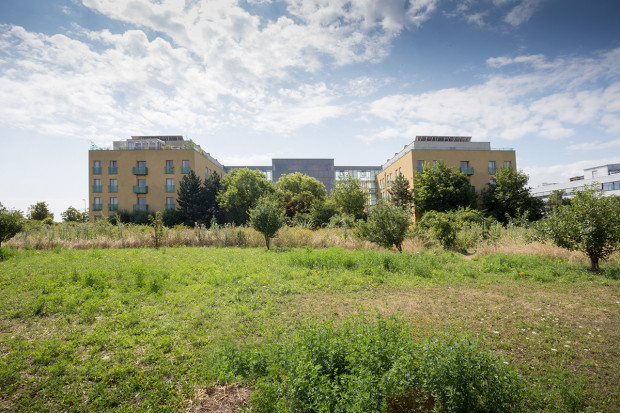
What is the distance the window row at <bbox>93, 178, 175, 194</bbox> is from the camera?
151 feet

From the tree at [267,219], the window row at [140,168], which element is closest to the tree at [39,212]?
the window row at [140,168]

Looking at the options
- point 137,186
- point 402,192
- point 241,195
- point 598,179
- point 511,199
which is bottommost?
point 511,199

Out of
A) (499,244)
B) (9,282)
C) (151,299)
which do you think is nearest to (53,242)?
(9,282)

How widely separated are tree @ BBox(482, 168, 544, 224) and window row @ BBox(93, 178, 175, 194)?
45590mm

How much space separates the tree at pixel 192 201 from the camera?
40.8 metres

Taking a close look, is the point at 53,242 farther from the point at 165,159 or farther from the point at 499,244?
the point at 165,159

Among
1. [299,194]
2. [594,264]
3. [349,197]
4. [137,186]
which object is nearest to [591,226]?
[594,264]

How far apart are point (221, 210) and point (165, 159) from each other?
13350 millimetres

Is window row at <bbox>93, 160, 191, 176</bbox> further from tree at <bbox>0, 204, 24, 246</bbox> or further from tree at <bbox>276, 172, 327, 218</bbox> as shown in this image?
tree at <bbox>0, 204, 24, 246</bbox>

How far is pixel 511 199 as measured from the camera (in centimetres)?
3650

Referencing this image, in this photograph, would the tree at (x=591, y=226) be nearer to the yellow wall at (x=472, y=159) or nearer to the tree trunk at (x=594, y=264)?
the tree trunk at (x=594, y=264)

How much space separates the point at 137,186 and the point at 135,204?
9.23ft

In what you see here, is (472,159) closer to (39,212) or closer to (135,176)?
(135,176)

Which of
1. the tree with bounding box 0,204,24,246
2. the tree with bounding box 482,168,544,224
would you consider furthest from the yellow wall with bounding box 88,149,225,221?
the tree with bounding box 482,168,544,224
